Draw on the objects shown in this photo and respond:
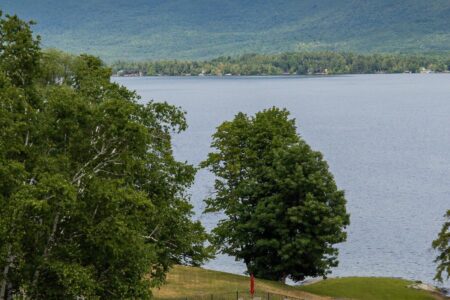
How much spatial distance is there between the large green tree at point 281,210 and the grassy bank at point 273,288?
2300 mm

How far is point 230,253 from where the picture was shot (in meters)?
64.0

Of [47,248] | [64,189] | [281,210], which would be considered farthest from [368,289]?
[64,189]

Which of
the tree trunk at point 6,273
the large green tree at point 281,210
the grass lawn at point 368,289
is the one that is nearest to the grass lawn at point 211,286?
the large green tree at point 281,210

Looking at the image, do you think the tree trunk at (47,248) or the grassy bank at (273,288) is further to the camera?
the grassy bank at (273,288)

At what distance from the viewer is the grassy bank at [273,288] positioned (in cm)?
5291

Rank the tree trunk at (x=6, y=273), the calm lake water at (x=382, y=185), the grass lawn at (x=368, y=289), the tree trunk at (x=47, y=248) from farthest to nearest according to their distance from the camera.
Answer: the calm lake water at (x=382, y=185) → the grass lawn at (x=368, y=289) → the tree trunk at (x=47, y=248) → the tree trunk at (x=6, y=273)

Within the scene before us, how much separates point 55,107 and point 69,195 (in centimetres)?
425

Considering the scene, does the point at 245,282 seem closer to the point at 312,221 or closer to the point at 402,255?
the point at 312,221

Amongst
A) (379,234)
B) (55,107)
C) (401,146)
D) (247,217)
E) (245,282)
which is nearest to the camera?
(55,107)

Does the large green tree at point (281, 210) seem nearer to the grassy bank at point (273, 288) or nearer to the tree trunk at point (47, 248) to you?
the grassy bank at point (273, 288)

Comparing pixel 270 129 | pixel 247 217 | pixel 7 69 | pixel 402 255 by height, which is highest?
pixel 7 69

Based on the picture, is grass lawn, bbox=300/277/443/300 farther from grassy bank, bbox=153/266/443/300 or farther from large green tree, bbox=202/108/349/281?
large green tree, bbox=202/108/349/281

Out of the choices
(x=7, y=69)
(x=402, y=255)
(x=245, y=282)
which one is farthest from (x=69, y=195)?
(x=402, y=255)

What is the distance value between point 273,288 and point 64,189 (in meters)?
31.1
